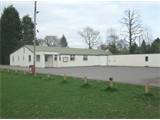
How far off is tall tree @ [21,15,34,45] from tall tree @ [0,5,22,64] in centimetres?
488

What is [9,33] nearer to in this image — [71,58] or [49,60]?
[49,60]

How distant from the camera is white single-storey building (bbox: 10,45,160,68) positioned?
50.0 meters

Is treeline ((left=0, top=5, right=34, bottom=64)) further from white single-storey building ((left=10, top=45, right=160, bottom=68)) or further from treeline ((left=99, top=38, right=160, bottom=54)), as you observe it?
treeline ((left=99, top=38, right=160, bottom=54))

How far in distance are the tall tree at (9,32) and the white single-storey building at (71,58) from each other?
6796mm

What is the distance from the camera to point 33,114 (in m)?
9.77

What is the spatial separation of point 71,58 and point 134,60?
12791mm

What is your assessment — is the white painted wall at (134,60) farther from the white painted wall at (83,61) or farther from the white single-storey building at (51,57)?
the white single-storey building at (51,57)

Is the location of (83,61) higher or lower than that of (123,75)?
higher

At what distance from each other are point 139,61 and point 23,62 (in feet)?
73.2

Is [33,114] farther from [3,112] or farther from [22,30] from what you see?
[22,30]

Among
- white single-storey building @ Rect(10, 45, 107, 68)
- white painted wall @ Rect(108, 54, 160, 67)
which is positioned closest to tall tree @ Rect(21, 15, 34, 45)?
white single-storey building @ Rect(10, 45, 107, 68)

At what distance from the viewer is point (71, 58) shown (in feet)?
178

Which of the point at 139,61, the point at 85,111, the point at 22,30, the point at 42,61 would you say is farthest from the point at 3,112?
the point at 22,30

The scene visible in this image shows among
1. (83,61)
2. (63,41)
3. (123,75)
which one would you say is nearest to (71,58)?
(83,61)
